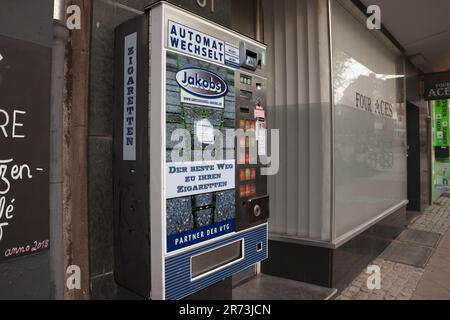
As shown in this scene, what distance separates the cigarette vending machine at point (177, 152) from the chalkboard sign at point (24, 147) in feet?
1.41

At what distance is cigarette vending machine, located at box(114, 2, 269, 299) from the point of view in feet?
6.12

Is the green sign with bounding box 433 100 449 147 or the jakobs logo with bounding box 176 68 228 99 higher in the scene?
the green sign with bounding box 433 100 449 147

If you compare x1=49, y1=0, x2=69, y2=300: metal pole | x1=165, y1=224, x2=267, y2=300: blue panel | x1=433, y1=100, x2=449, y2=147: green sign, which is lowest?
x1=165, y1=224, x2=267, y2=300: blue panel

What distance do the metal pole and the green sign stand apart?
12520mm

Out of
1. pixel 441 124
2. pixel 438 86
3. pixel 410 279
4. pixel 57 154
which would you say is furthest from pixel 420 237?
pixel 441 124

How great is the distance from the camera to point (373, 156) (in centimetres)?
498

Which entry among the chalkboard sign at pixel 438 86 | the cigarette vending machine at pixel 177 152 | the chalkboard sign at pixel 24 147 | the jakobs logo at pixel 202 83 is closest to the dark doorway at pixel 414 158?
the chalkboard sign at pixel 438 86

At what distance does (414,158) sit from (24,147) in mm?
8701

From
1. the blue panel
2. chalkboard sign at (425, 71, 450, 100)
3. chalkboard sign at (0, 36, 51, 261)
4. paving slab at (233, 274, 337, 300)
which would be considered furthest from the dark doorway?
chalkboard sign at (0, 36, 51, 261)

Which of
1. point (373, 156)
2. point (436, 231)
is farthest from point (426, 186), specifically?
point (373, 156)

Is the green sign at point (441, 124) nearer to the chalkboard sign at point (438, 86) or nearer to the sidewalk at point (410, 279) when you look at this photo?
the chalkboard sign at point (438, 86)

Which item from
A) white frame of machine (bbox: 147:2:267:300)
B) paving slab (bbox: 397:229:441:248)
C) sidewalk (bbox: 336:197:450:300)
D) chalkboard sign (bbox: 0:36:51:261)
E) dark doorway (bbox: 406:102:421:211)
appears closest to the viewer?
chalkboard sign (bbox: 0:36:51:261)

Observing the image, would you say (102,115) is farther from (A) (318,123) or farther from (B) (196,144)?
(A) (318,123)

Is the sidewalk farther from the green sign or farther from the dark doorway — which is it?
the green sign
